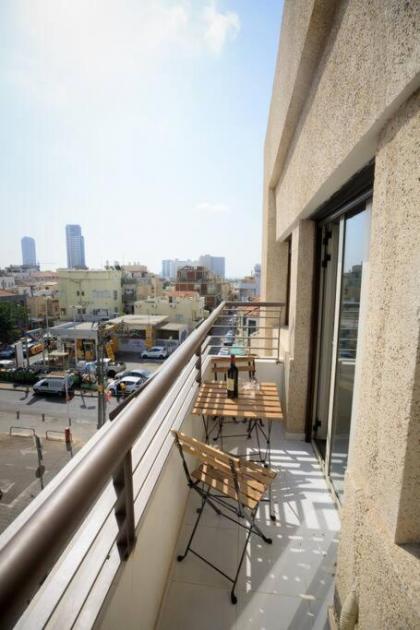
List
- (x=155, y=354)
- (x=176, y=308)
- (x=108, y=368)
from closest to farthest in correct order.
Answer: (x=108, y=368)
(x=155, y=354)
(x=176, y=308)

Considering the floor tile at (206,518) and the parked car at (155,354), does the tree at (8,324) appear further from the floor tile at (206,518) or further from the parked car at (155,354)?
the floor tile at (206,518)

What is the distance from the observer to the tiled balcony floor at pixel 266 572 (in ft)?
5.27

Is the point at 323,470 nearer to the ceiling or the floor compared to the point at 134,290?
nearer to the floor

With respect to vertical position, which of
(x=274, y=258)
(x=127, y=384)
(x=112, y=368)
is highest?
(x=274, y=258)

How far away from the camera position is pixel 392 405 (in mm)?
1090

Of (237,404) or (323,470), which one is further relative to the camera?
(323,470)

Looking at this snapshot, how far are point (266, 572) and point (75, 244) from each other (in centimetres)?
19238

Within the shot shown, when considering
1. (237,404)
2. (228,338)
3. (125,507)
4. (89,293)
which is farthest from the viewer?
(89,293)

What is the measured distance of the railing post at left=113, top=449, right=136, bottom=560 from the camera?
987mm

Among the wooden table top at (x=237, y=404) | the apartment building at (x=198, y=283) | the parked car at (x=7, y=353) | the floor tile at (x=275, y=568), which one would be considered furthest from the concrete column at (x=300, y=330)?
the apartment building at (x=198, y=283)

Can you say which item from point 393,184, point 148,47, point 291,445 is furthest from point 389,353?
point 148,47

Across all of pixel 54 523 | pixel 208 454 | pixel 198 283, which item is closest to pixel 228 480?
pixel 208 454

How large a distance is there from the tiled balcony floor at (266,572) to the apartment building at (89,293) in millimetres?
35652

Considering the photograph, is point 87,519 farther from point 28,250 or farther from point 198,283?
point 28,250
